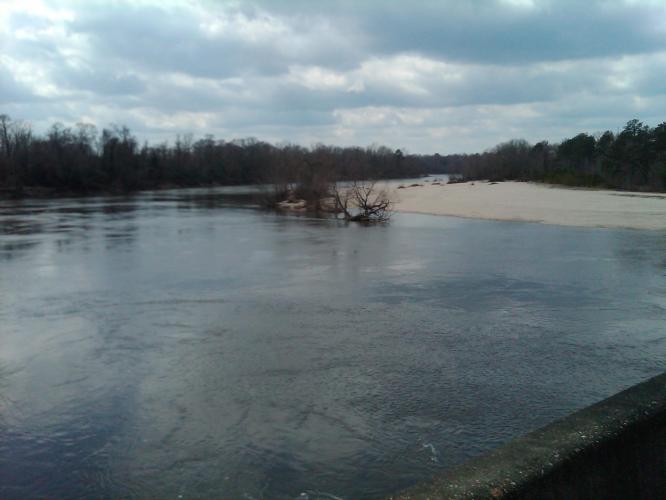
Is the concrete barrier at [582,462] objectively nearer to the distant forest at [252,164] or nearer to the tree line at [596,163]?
the distant forest at [252,164]

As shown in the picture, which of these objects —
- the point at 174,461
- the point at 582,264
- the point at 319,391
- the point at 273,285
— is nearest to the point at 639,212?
the point at 582,264

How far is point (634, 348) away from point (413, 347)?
3.51 metres

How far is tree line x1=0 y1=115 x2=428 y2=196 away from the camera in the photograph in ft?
157

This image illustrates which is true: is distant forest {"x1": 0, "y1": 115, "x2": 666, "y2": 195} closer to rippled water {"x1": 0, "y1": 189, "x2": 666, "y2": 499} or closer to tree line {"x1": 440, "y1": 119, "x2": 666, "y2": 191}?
tree line {"x1": 440, "y1": 119, "x2": 666, "y2": 191}

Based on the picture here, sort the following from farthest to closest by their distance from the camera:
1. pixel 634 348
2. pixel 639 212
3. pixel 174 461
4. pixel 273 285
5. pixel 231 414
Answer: pixel 639 212 → pixel 273 285 → pixel 634 348 → pixel 231 414 → pixel 174 461

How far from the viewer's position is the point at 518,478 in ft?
8.69

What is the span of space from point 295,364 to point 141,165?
8615cm

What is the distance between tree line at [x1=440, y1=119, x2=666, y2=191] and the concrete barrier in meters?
58.4

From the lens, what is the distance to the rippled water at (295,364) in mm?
6031

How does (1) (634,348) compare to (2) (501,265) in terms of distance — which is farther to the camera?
(2) (501,265)

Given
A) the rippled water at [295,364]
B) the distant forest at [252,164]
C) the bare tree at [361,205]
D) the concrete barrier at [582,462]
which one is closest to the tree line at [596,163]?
the distant forest at [252,164]

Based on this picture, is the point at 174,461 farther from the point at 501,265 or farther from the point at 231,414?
the point at 501,265

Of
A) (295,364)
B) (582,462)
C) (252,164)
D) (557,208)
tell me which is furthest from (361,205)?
(252,164)

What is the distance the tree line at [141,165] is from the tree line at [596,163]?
69.3 feet
